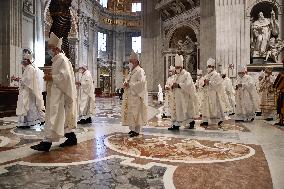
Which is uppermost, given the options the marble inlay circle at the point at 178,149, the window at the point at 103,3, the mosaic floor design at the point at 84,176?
the window at the point at 103,3

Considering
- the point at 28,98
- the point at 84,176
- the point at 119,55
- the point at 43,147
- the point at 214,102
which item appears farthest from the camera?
the point at 119,55

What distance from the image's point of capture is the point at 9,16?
16.2 m

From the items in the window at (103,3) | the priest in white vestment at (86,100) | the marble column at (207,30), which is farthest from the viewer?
the window at (103,3)

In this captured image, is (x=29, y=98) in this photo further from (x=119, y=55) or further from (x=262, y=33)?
(x=119, y=55)

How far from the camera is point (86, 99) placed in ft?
29.9

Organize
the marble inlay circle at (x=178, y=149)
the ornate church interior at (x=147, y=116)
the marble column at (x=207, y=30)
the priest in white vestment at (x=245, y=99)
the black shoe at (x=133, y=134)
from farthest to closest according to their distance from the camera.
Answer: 1. the marble column at (x=207, y=30)
2. the priest in white vestment at (x=245, y=99)
3. the black shoe at (x=133, y=134)
4. the marble inlay circle at (x=178, y=149)
5. the ornate church interior at (x=147, y=116)

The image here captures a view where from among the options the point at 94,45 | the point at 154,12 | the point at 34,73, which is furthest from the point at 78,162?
the point at 94,45

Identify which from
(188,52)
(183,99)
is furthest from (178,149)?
(188,52)

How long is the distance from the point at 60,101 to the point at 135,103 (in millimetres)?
1902

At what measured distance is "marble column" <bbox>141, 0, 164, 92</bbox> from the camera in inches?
874

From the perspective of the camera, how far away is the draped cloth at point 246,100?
400 inches

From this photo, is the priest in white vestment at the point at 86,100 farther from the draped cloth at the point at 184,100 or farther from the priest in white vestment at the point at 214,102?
the priest in white vestment at the point at 214,102

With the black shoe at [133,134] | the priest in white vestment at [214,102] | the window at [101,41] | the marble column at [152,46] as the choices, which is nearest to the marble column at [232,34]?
the priest in white vestment at [214,102]

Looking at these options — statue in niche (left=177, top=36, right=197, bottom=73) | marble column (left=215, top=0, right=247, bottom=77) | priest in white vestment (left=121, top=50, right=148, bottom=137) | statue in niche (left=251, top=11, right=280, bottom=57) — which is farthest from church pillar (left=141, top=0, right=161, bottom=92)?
priest in white vestment (left=121, top=50, right=148, bottom=137)
